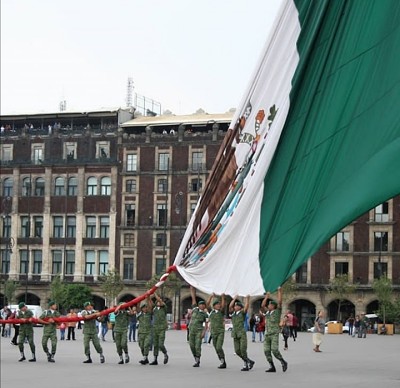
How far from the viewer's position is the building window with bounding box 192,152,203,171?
244 ft

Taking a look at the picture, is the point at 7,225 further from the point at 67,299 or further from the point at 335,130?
the point at 335,130

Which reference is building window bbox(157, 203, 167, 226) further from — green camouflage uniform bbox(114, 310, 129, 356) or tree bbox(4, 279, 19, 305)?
green camouflage uniform bbox(114, 310, 129, 356)

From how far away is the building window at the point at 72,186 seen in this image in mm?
78062

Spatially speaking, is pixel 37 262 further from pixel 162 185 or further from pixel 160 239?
pixel 162 185

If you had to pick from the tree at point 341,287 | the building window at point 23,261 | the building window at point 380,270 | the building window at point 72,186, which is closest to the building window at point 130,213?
the building window at point 72,186

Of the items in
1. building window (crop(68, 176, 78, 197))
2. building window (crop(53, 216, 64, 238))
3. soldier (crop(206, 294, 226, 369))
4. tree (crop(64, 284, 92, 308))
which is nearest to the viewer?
soldier (crop(206, 294, 226, 369))

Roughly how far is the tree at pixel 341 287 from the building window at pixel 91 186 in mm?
20039

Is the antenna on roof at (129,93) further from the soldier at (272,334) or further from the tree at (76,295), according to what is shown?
the soldier at (272,334)

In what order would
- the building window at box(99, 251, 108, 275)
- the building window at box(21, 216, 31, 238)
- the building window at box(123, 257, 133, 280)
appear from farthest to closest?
1. the building window at box(21, 216, 31, 238)
2. the building window at box(99, 251, 108, 275)
3. the building window at box(123, 257, 133, 280)

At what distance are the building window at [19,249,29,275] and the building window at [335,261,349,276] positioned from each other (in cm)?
2372

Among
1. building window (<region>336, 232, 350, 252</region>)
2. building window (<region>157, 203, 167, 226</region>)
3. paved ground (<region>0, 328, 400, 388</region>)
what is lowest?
paved ground (<region>0, 328, 400, 388</region>)

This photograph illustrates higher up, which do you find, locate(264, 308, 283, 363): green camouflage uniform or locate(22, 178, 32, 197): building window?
locate(22, 178, 32, 197): building window

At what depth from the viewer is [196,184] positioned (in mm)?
74562

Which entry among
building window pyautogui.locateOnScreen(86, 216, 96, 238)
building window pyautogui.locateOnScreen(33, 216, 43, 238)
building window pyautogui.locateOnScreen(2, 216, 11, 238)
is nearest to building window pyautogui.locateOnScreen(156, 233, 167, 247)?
building window pyautogui.locateOnScreen(86, 216, 96, 238)
